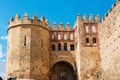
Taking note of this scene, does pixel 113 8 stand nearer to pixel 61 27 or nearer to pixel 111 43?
pixel 111 43

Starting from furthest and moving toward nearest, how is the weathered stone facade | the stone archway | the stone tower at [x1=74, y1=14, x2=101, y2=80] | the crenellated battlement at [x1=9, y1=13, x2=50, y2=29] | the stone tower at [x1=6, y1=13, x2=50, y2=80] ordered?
the stone archway < the crenellated battlement at [x1=9, y1=13, x2=50, y2=29] < the stone tower at [x1=74, y1=14, x2=101, y2=80] < the stone tower at [x1=6, y1=13, x2=50, y2=80] < the weathered stone facade

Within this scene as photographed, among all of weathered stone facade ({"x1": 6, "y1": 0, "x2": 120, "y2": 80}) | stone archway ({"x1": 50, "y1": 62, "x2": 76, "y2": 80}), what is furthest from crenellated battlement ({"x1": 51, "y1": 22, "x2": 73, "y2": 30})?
stone archway ({"x1": 50, "y1": 62, "x2": 76, "y2": 80})

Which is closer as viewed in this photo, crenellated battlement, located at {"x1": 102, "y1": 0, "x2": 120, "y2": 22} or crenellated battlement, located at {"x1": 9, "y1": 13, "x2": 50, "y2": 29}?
crenellated battlement, located at {"x1": 102, "y1": 0, "x2": 120, "y2": 22}

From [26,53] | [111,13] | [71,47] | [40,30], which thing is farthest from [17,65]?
[111,13]

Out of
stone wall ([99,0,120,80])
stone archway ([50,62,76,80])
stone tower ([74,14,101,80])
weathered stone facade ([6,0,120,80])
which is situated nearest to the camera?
stone wall ([99,0,120,80])

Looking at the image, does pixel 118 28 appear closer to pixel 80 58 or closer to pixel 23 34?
pixel 80 58

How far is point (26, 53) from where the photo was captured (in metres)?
33.2

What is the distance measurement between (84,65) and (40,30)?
6252 millimetres

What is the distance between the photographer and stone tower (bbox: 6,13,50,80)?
108 feet

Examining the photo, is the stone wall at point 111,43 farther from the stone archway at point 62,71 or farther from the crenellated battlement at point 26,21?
the crenellated battlement at point 26,21

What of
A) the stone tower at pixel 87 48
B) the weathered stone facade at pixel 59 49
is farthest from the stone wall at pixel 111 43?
the stone tower at pixel 87 48

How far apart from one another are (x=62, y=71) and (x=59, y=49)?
2674 mm

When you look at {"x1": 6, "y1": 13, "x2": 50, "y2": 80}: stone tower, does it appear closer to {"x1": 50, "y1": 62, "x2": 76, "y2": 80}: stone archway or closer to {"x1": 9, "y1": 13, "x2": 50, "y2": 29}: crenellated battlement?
{"x1": 9, "y1": 13, "x2": 50, "y2": 29}: crenellated battlement

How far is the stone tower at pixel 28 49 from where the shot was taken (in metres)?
32.8
